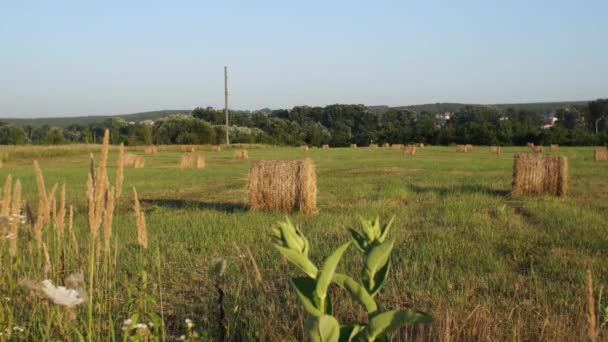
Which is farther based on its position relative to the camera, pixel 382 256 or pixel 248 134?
pixel 248 134

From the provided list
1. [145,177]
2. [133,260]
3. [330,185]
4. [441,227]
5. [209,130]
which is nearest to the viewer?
[133,260]

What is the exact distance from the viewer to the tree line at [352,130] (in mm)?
70625

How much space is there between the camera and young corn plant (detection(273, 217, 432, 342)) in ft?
5.02

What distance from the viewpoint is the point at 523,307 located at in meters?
4.90

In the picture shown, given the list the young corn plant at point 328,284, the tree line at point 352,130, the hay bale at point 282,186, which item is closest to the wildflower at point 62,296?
the young corn plant at point 328,284

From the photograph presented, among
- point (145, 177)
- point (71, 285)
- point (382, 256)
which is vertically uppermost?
point (382, 256)

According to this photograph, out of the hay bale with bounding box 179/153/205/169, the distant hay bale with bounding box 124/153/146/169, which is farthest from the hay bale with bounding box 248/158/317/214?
the distant hay bale with bounding box 124/153/146/169

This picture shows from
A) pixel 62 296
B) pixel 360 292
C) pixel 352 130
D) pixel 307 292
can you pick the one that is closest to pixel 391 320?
pixel 360 292

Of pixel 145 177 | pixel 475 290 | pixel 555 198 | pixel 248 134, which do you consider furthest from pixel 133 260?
pixel 248 134

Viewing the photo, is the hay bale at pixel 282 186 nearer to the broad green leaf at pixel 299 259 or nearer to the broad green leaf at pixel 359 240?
the broad green leaf at pixel 359 240

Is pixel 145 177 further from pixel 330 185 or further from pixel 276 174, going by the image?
pixel 276 174

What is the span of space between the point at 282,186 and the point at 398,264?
603cm

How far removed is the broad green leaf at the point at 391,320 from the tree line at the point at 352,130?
48.8m

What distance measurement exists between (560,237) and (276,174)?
5956 millimetres
